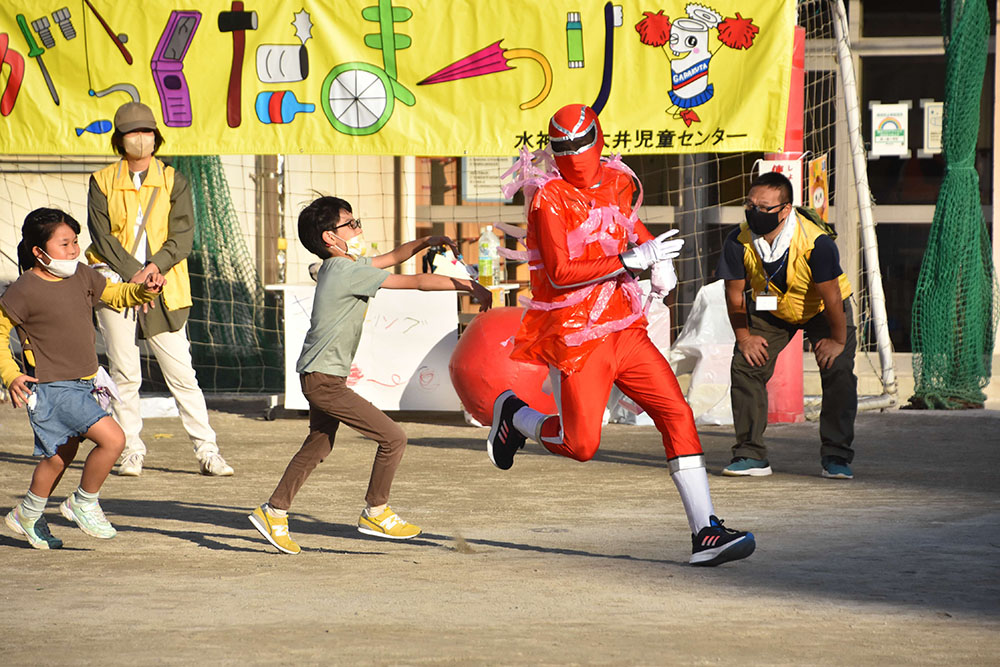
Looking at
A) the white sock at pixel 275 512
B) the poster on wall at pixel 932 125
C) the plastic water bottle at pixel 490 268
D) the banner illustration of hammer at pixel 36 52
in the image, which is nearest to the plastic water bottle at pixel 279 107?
the banner illustration of hammer at pixel 36 52

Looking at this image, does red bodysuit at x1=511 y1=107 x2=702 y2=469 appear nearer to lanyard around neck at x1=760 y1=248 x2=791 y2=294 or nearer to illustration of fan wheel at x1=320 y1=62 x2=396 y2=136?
lanyard around neck at x1=760 y1=248 x2=791 y2=294

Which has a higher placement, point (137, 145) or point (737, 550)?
point (137, 145)

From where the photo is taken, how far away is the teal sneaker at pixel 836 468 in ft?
25.2

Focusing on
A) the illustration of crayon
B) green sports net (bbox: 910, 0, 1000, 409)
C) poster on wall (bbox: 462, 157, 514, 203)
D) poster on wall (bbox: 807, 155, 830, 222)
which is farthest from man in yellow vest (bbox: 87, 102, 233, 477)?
poster on wall (bbox: 462, 157, 514, 203)

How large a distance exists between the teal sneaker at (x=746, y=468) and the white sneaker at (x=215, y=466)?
279 cm

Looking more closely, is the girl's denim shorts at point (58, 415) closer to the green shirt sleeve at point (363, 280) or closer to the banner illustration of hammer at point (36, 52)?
the green shirt sleeve at point (363, 280)

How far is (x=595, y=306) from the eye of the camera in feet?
18.1

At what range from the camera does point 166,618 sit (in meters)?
4.62

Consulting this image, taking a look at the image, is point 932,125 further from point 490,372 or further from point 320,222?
point 320,222

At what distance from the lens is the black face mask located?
25.0ft

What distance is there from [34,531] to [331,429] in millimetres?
1315

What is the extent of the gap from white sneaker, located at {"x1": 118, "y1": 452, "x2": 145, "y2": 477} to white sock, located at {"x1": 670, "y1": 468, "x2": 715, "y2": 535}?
371 cm

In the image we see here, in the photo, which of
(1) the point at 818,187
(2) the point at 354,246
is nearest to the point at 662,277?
(2) the point at 354,246

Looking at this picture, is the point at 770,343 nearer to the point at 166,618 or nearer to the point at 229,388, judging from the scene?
the point at 166,618
